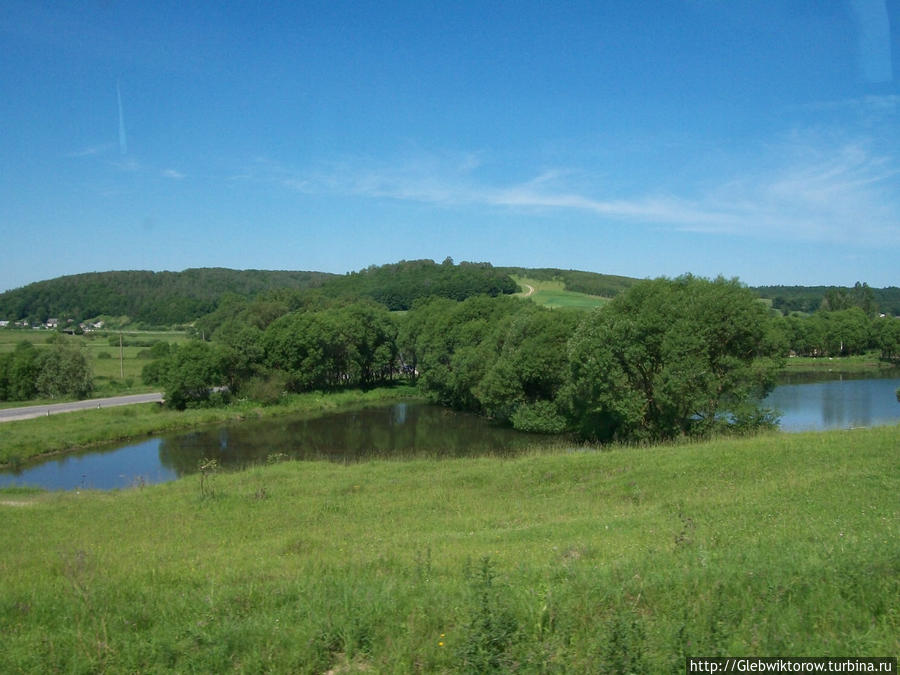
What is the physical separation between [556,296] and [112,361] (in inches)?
2437

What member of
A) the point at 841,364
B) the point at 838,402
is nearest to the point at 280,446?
the point at 838,402

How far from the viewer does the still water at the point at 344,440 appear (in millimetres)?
27000

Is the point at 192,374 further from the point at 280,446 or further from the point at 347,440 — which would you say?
the point at 347,440

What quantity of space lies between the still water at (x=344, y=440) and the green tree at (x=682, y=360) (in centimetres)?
293

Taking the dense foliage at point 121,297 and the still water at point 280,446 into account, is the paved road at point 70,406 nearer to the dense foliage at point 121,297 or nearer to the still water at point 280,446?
the still water at point 280,446

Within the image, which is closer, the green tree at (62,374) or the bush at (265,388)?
the bush at (265,388)

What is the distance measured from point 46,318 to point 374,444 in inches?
4369

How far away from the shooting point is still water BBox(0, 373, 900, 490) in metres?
27.0

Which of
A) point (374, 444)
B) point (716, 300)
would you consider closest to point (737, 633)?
point (716, 300)

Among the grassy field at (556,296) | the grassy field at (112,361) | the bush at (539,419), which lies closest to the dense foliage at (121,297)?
the grassy field at (112,361)

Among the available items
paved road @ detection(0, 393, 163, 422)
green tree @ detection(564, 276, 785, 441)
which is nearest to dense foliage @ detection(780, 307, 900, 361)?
green tree @ detection(564, 276, 785, 441)

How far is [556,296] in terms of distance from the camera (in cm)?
9500

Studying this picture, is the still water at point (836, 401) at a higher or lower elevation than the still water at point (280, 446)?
higher

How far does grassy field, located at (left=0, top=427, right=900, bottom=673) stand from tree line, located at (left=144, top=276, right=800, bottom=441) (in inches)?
491
